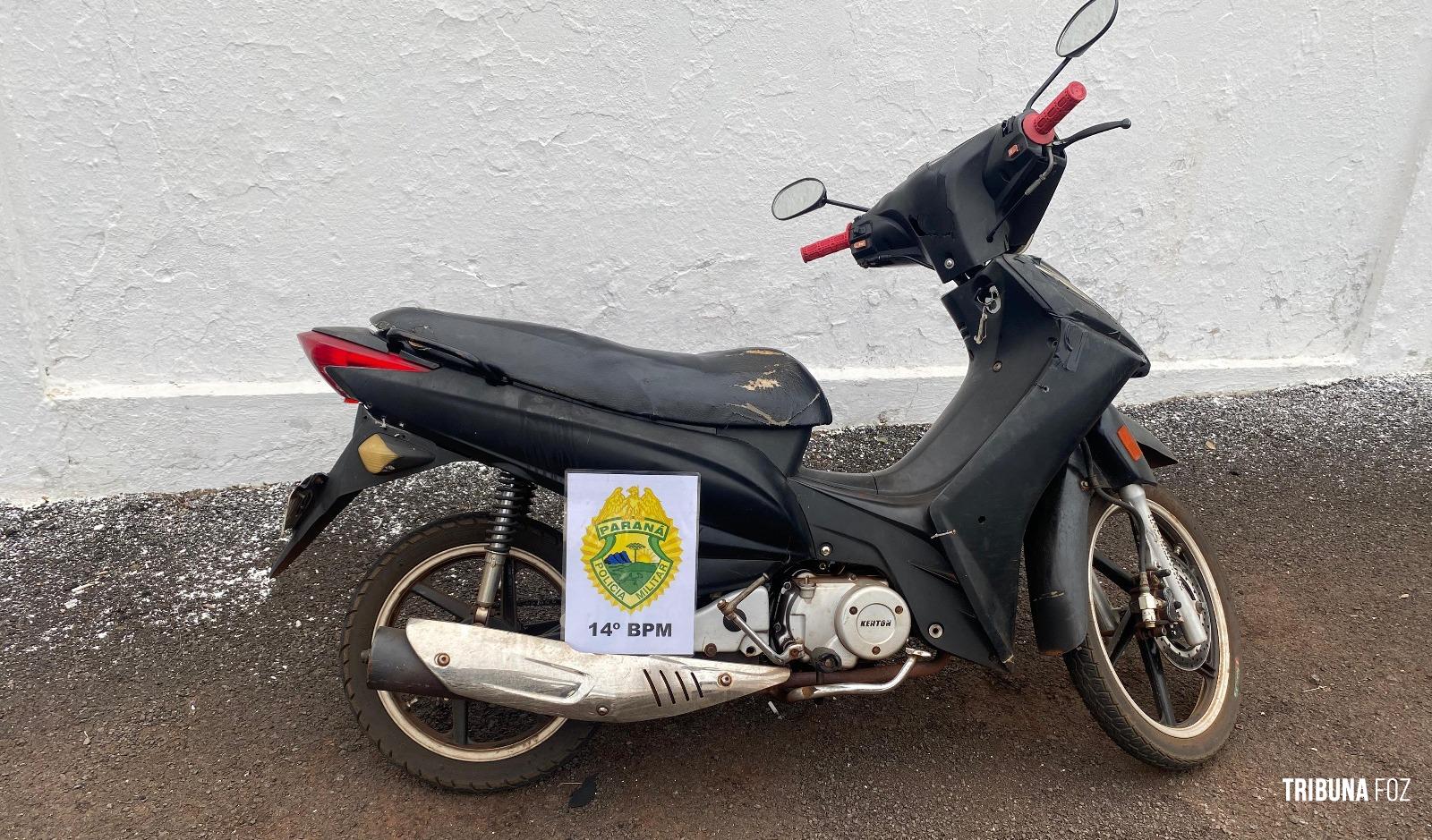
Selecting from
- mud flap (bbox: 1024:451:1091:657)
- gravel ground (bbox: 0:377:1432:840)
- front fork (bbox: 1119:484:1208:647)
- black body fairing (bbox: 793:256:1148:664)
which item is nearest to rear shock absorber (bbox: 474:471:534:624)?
gravel ground (bbox: 0:377:1432:840)

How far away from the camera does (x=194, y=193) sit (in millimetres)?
2906

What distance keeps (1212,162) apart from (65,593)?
4.58 metres

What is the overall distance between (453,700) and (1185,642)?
69.9 inches

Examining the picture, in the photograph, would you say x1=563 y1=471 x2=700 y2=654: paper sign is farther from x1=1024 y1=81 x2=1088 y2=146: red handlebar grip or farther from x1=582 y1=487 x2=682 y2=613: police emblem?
x1=1024 y1=81 x2=1088 y2=146: red handlebar grip

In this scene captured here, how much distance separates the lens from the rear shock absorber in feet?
6.21

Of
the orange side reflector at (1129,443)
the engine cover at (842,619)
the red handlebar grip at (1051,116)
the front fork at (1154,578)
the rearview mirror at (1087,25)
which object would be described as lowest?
the front fork at (1154,578)

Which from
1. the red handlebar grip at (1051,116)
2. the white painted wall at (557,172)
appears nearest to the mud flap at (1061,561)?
the red handlebar grip at (1051,116)

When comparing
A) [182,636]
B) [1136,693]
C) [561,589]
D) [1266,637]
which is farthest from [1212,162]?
[182,636]

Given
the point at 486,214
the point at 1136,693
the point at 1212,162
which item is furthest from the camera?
the point at 1212,162

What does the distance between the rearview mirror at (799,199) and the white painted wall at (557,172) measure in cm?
120

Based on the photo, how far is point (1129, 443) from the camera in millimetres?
2156

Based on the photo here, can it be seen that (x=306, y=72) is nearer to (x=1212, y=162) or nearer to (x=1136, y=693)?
(x=1136, y=693)

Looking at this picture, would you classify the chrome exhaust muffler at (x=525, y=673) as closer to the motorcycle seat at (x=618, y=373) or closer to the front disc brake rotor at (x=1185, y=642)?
the motorcycle seat at (x=618, y=373)

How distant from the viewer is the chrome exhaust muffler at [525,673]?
180cm
